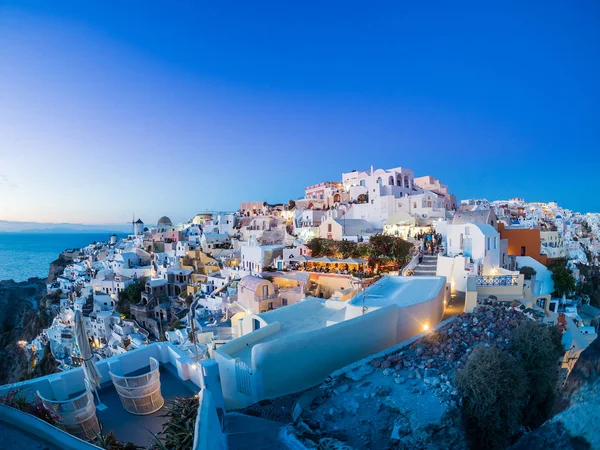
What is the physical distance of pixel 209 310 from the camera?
21.0 metres

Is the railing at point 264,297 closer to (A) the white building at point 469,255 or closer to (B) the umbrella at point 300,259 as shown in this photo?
(B) the umbrella at point 300,259

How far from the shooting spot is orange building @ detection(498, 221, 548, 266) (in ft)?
63.6

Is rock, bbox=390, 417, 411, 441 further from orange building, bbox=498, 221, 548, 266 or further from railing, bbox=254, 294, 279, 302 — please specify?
orange building, bbox=498, 221, 548, 266

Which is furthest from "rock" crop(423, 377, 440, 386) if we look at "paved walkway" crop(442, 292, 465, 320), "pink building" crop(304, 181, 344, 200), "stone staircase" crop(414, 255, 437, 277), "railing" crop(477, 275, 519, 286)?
"pink building" crop(304, 181, 344, 200)

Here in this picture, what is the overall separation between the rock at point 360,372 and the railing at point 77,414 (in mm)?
4252

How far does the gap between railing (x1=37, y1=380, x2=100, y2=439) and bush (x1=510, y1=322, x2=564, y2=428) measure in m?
7.90

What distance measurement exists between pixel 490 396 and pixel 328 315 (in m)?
5.34

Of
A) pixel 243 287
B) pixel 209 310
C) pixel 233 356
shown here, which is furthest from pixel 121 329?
pixel 233 356

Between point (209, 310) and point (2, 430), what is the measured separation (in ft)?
61.8

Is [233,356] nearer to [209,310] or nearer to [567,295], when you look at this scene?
[209,310]

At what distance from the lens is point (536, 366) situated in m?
7.04

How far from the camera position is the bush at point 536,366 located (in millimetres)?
6957

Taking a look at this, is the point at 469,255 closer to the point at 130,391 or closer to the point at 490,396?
the point at 490,396

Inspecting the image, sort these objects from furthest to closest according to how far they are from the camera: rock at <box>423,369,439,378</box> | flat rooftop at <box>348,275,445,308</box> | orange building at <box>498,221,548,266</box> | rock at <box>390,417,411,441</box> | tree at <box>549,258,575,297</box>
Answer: orange building at <box>498,221,548,266</box>, tree at <box>549,258,575,297</box>, flat rooftop at <box>348,275,445,308</box>, rock at <box>423,369,439,378</box>, rock at <box>390,417,411,441</box>
